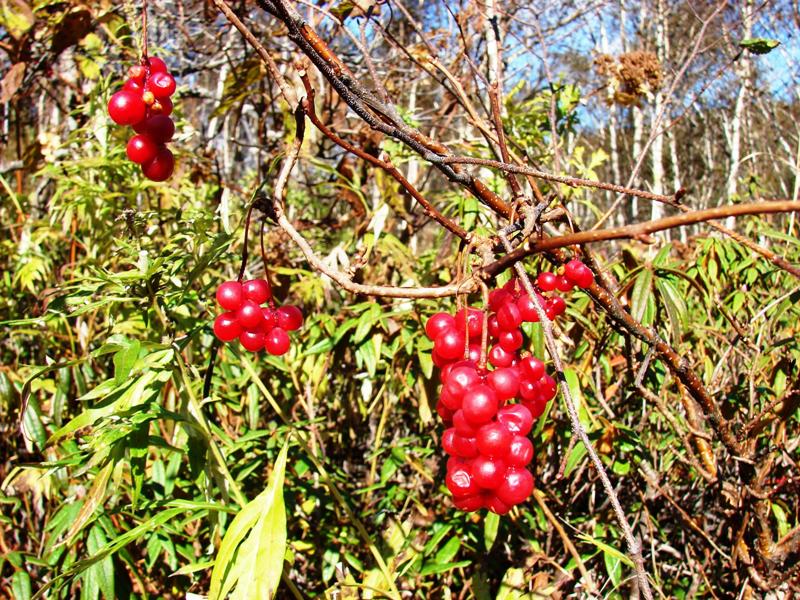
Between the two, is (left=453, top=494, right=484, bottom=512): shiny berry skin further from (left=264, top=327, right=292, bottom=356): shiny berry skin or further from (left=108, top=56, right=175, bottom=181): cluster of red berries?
(left=108, top=56, right=175, bottom=181): cluster of red berries

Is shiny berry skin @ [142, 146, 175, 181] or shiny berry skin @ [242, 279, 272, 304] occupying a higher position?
shiny berry skin @ [142, 146, 175, 181]

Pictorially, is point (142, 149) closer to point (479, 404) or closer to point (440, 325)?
point (440, 325)

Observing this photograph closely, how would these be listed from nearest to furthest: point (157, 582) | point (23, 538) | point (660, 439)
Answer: point (157, 582) < point (660, 439) < point (23, 538)

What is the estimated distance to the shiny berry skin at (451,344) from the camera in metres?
0.82

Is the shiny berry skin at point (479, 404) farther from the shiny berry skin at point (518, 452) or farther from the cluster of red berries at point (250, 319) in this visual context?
the cluster of red berries at point (250, 319)

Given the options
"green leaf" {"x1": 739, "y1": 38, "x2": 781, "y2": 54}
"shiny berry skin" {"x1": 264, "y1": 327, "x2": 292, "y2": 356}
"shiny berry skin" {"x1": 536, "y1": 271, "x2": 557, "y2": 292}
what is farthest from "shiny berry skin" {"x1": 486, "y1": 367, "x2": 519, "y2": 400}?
"green leaf" {"x1": 739, "y1": 38, "x2": 781, "y2": 54}

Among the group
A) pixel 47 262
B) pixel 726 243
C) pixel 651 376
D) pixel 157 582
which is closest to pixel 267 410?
pixel 157 582

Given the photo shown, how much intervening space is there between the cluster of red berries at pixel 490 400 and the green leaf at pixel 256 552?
0.26 m

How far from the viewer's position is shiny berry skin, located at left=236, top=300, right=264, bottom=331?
108 centimetres

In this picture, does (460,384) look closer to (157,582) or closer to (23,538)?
(157,582)

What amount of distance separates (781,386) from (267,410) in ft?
4.94

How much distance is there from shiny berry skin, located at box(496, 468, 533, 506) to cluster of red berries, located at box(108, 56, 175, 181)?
2.60 ft

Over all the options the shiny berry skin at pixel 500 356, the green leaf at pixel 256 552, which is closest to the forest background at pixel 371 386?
the green leaf at pixel 256 552

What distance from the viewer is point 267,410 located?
2102mm
